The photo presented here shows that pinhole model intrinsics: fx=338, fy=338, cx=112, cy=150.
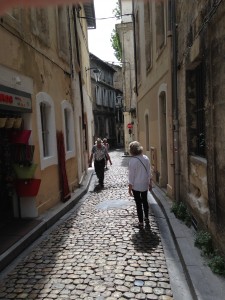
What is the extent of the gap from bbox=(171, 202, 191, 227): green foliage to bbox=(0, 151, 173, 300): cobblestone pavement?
0.47 metres

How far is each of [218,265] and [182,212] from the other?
8.11 ft

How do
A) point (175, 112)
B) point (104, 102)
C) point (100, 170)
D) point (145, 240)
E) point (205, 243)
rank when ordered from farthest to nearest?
point (104, 102) → point (100, 170) → point (175, 112) → point (145, 240) → point (205, 243)

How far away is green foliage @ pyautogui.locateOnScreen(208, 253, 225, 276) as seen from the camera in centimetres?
377

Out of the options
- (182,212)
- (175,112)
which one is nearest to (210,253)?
(182,212)

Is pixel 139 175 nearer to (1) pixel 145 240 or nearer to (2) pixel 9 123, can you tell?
(1) pixel 145 240

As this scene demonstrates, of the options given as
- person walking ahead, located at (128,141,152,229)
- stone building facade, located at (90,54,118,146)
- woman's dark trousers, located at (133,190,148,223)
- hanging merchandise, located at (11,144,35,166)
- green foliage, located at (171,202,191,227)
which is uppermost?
stone building facade, located at (90,54,118,146)

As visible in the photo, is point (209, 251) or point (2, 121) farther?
point (2, 121)

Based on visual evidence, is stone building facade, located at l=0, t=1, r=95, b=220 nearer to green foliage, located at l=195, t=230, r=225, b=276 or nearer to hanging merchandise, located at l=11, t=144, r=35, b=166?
hanging merchandise, located at l=11, t=144, r=35, b=166

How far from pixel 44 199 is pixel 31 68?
279cm

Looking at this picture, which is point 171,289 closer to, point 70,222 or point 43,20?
point 70,222

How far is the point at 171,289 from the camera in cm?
382

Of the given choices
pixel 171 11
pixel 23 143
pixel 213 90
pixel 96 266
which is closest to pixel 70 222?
pixel 23 143

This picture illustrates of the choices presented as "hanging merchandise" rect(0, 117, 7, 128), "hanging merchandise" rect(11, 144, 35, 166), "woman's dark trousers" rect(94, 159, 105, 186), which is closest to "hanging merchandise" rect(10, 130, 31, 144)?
"hanging merchandise" rect(11, 144, 35, 166)

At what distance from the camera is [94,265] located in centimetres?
453
